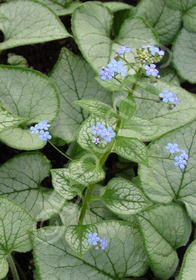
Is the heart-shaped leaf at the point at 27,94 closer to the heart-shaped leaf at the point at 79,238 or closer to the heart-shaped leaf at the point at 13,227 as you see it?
the heart-shaped leaf at the point at 13,227

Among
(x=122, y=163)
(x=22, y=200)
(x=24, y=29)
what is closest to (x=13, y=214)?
(x=22, y=200)

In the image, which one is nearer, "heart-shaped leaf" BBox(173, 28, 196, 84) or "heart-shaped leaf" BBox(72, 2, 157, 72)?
"heart-shaped leaf" BBox(72, 2, 157, 72)

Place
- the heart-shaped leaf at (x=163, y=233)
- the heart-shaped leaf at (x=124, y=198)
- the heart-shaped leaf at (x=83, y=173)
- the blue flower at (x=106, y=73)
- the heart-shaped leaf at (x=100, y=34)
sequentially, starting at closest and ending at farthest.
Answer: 1. the blue flower at (x=106, y=73)
2. the heart-shaped leaf at (x=83, y=173)
3. the heart-shaped leaf at (x=124, y=198)
4. the heart-shaped leaf at (x=163, y=233)
5. the heart-shaped leaf at (x=100, y=34)

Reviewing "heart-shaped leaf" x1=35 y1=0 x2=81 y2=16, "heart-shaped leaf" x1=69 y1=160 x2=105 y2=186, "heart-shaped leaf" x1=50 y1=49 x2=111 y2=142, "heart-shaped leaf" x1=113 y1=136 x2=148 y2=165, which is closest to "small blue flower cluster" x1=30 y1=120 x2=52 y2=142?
"heart-shaped leaf" x1=69 y1=160 x2=105 y2=186

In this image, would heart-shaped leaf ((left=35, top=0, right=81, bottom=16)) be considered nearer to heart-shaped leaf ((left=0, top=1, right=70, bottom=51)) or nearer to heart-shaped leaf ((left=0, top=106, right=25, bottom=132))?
heart-shaped leaf ((left=0, top=1, right=70, bottom=51))

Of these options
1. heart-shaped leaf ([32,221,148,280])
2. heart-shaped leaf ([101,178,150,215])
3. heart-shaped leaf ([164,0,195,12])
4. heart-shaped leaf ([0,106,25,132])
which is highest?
heart-shaped leaf ([164,0,195,12])

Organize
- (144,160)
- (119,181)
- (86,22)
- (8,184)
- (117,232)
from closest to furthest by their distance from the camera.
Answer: (144,160) → (119,181) → (117,232) → (8,184) → (86,22)

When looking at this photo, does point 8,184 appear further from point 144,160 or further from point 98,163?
Result: point 144,160

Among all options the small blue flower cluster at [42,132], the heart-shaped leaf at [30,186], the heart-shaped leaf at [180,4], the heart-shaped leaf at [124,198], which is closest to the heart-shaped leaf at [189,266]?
the heart-shaped leaf at [124,198]
